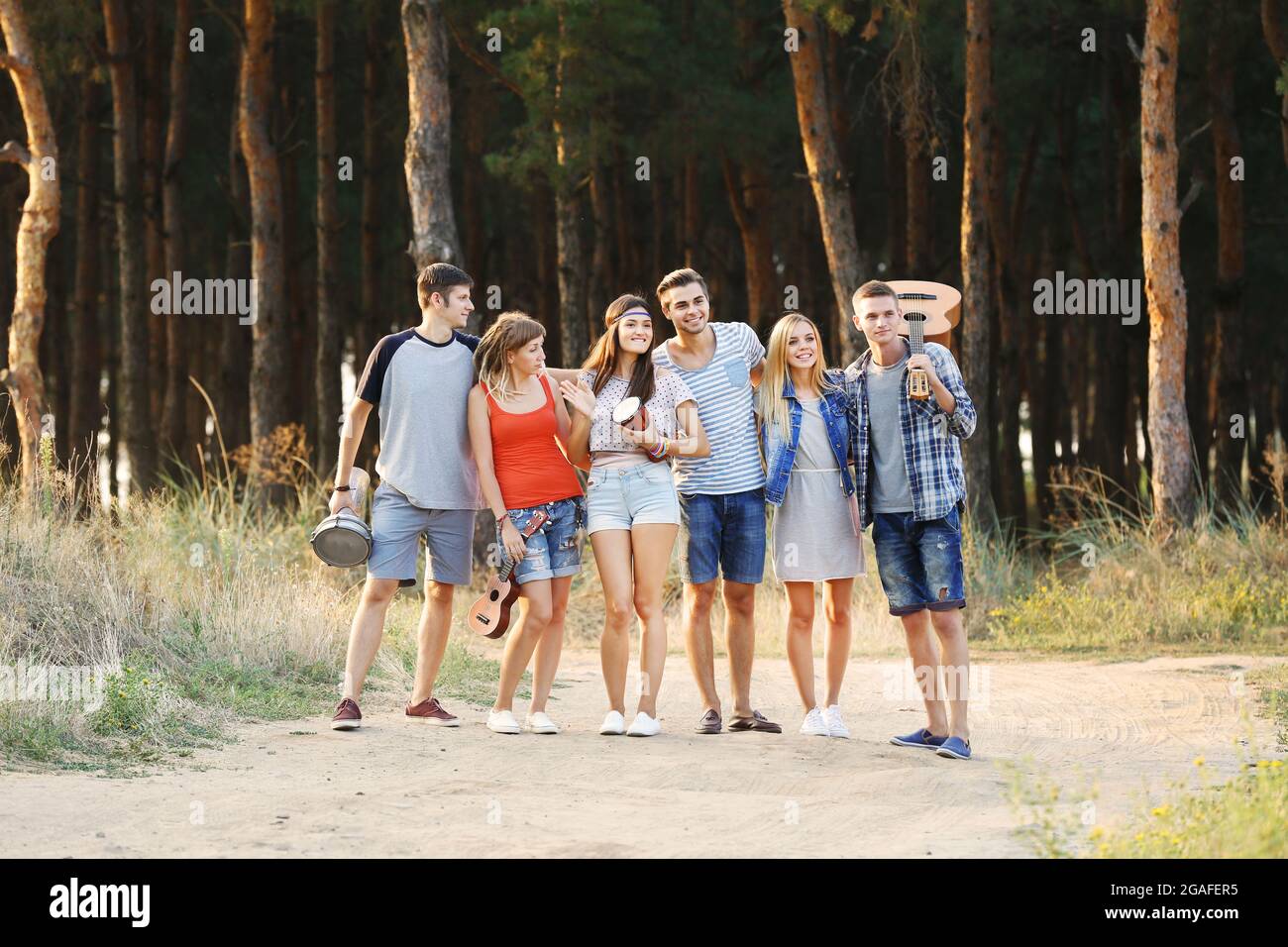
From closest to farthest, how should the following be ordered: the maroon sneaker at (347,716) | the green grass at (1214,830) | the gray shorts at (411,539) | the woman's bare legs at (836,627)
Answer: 1. the green grass at (1214,830)
2. the woman's bare legs at (836,627)
3. the gray shorts at (411,539)
4. the maroon sneaker at (347,716)

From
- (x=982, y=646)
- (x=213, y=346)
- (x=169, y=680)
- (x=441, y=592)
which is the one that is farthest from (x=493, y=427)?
(x=213, y=346)

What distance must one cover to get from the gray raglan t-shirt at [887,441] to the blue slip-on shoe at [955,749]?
105 cm

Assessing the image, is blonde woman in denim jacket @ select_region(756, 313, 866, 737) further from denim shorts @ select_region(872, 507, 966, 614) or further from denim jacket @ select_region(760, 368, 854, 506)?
denim shorts @ select_region(872, 507, 966, 614)

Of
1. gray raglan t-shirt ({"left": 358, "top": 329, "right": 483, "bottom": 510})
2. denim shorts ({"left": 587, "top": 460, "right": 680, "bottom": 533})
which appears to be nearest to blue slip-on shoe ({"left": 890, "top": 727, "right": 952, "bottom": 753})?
denim shorts ({"left": 587, "top": 460, "right": 680, "bottom": 533})

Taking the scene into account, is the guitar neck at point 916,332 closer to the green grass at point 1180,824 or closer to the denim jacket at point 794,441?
the denim jacket at point 794,441

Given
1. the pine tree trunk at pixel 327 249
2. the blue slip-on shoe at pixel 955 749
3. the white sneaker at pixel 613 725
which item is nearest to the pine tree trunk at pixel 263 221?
the pine tree trunk at pixel 327 249

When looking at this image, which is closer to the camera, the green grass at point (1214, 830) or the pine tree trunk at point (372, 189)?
the green grass at point (1214, 830)

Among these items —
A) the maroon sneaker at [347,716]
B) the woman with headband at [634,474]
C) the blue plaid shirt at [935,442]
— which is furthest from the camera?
the maroon sneaker at [347,716]

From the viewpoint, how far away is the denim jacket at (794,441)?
7.54 metres

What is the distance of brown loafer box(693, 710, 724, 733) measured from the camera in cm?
782

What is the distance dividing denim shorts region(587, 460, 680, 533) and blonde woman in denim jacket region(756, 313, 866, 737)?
497 millimetres

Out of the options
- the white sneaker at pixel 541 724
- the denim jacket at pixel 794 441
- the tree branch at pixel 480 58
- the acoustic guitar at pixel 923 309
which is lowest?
the white sneaker at pixel 541 724

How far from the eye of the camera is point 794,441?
7.56 metres
